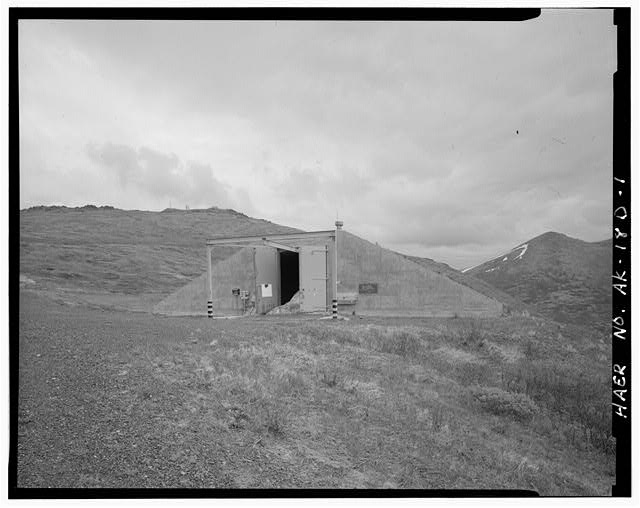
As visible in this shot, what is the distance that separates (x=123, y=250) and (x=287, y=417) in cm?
4826

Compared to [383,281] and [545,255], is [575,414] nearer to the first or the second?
[383,281]

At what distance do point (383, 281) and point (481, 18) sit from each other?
58.1 ft

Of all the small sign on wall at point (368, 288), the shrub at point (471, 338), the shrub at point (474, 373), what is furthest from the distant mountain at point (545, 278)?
the shrub at point (474, 373)

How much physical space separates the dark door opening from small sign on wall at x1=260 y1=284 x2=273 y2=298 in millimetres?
Answer: 2176

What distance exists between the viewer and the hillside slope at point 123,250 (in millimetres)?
34625

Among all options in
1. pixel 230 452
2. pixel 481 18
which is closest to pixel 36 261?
pixel 230 452

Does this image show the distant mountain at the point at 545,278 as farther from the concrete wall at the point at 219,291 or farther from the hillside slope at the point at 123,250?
the hillside slope at the point at 123,250

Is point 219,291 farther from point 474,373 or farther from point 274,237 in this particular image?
point 474,373

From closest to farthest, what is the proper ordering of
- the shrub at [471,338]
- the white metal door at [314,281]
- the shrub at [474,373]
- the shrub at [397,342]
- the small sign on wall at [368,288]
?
the shrub at [474,373], the shrub at [397,342], the shrub at [471,338], the small sign on wall at [368,288], the white metal door at [314,281]

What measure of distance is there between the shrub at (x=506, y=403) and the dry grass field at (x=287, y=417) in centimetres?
3

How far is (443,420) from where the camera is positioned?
665 cm

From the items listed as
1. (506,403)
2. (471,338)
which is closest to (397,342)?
(471,338)

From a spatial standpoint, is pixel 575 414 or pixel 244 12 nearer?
pixel 244 12

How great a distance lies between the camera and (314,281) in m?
22.0
